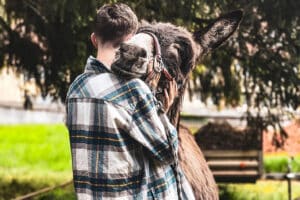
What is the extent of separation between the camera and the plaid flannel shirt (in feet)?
8.79

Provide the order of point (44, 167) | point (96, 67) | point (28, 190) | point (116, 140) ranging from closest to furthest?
point (116, 140) → point (96, 67) → point (28, 190) → point (44, 167)

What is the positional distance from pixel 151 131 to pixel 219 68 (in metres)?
6.19

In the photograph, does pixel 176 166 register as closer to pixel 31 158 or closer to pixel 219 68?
pixel 219 68

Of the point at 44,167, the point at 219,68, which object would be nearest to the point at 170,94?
the point at 219,68

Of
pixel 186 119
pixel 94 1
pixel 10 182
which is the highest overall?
pixel 94 1

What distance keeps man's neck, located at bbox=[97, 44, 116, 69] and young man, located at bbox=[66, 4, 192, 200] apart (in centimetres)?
3

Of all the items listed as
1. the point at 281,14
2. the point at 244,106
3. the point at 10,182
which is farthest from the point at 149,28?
the point at 10,182

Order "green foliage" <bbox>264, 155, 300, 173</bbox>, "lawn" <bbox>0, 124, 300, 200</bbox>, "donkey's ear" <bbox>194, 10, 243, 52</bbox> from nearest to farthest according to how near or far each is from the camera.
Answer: "donkey's ear" <bbox>194, 10, 243, 52</bbox>, "lawn" <bbox>0, 124, 300, 200</bbox>, "green foliage" <bbox>264, 155, 300, 173</bbox>

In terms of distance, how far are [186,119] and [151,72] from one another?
9.37 m

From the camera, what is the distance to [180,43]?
337 cm

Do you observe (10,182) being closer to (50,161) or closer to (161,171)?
(50,161)

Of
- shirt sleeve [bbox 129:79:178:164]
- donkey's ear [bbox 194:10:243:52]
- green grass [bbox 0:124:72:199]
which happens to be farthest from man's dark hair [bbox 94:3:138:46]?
green grass [bbox 0:124:72:199]

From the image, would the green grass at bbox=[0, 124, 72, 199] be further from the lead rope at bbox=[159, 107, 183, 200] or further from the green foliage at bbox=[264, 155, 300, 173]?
the lead rope at bbox=[159, 107, 183, 200]

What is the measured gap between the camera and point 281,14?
20.7 ft
